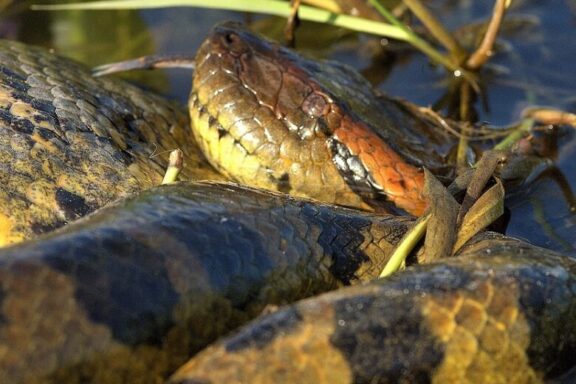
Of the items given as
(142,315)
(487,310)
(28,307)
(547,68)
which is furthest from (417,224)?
(547,68)

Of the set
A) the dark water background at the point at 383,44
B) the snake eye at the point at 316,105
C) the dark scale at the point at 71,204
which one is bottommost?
the dark water background at the point at 383,44

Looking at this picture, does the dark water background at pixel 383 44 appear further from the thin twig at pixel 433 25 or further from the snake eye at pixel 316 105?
the snake eye at pixel 316 105

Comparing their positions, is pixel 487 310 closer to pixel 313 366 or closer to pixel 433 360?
pixel 433 360

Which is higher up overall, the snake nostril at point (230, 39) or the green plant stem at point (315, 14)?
the snake nostril at point (230, 39)

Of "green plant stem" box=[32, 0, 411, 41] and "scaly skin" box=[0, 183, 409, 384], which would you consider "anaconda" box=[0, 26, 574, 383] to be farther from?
"green plant stem" box=[32, 0, 411, 41]

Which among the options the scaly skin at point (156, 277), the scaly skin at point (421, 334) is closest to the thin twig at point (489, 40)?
the scaly skin at point (156, 277)

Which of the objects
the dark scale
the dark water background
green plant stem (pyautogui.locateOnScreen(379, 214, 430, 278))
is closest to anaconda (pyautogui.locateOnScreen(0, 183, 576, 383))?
green plant stem (pyautogui.locateOnScreen(379, 214, 430, 278))

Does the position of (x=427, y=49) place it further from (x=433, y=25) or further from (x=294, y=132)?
(x=294, y=132)

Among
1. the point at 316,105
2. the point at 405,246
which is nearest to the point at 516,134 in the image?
the point at 316,105
